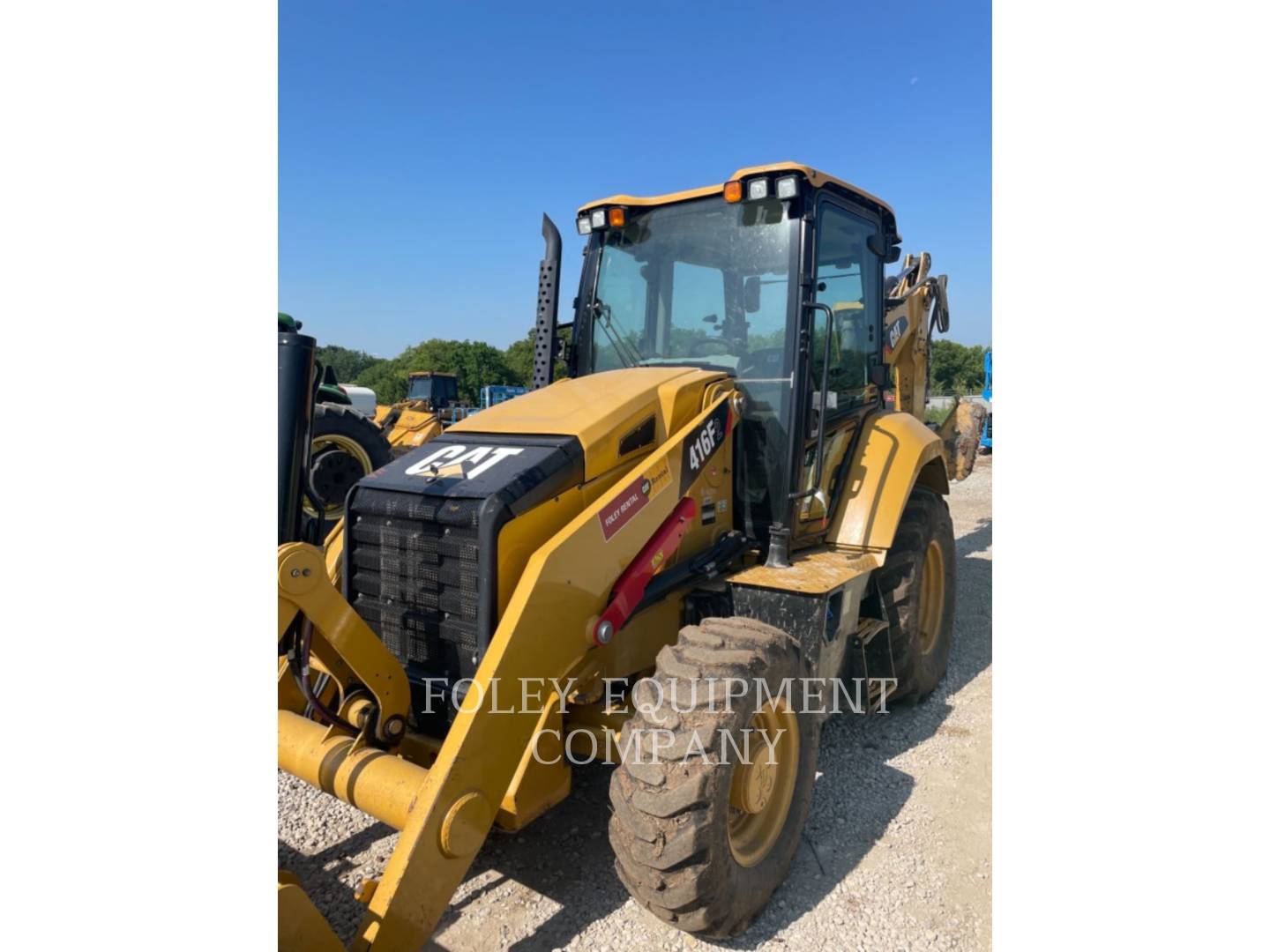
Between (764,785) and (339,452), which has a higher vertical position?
(339,452)

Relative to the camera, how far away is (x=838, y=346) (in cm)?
429

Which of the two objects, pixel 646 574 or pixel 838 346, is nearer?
pixel 646 574

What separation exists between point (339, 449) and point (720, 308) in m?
4.91

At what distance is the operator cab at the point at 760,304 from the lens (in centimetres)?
379

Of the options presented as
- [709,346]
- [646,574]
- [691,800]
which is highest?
[709,346]

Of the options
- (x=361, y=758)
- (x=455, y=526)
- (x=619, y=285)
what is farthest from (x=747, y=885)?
(x=619, y=285)

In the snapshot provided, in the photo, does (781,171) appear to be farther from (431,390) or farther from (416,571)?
(431,390)

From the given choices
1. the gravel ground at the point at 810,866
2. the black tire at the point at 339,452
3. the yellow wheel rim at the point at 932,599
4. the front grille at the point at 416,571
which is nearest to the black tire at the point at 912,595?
the yellow wheel rim at the point at 932,599

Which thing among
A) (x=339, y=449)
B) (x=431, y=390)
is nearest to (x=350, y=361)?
(x=431, y=390)

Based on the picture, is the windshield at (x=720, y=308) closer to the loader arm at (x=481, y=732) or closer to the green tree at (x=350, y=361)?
the loader arm at (x=481, y=732)

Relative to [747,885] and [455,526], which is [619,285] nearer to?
[455,526]

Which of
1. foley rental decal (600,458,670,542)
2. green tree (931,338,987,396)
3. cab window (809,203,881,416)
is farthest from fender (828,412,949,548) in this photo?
green tree (931,338,987,396)

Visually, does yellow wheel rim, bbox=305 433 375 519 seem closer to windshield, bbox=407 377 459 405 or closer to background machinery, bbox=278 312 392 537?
background machinery, bbox=278 312 392 537

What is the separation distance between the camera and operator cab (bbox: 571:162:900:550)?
379 centimetres
